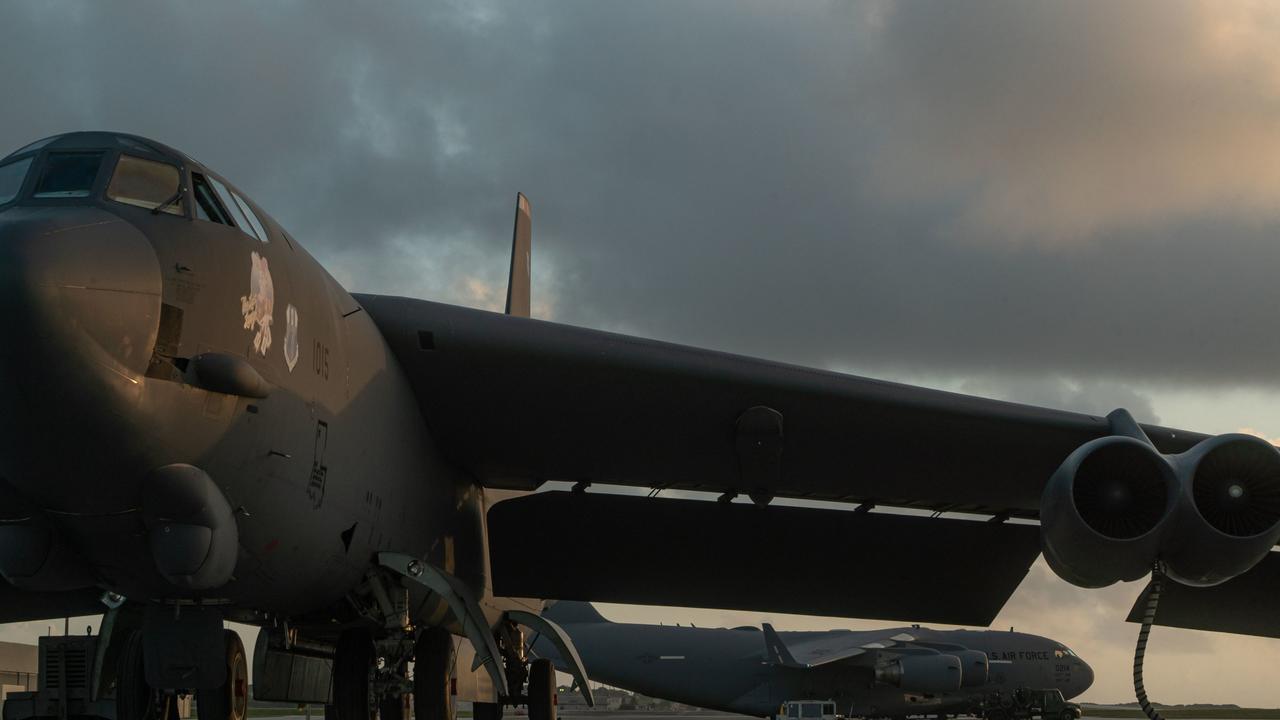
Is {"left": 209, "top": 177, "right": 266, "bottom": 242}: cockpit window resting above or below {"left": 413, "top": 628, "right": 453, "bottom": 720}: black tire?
above

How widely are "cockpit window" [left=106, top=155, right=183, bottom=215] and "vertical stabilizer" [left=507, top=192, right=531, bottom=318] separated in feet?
27.9

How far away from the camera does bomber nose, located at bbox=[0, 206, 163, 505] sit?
4.40 m

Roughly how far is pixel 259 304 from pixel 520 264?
9.57m

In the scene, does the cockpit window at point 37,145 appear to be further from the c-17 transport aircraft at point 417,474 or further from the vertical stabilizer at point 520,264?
the vertical stabilizer at point 520,264

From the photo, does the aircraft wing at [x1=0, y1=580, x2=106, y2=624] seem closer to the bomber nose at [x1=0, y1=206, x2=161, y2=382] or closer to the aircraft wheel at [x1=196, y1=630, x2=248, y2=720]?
the aircraft wheel at [x1=196, y1=630, x2=248, y2=720]

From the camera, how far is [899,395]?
27.5 ft

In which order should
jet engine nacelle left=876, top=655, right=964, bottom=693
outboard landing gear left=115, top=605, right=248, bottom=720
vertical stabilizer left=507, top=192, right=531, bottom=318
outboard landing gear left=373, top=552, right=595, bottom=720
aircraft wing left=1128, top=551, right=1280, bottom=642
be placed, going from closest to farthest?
outboard landing gear left=115, top=605, right=248, bottom=720 < outboard landing gear left=373, top=552, right=595, bottom=720 < aircraft wing left=1128, top=551, right=1280, bottom=642 < vertical stabilizer left=507, top=192, right=531, bottom=318 < jet engine nacelle left=876, top=655, right=964, bottom=693

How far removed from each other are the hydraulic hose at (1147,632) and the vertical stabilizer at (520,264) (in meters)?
8.51

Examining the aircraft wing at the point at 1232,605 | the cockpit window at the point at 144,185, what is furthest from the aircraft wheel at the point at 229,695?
the aircraft wing at the point at 1232,605

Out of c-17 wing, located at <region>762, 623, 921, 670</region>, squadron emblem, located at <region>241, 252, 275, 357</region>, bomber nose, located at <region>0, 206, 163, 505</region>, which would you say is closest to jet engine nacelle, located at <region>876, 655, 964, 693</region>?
c-17 wing, located at <region>762, 623, 921, 670</region>

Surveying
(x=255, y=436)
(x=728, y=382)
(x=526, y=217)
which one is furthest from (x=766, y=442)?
(x=526, y=217)

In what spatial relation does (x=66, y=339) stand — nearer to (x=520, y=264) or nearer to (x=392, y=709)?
(x=392, y=709)

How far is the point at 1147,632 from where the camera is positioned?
6.98m

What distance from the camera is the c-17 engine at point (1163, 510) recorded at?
22.6 ft
